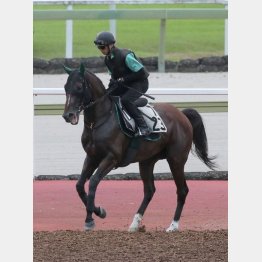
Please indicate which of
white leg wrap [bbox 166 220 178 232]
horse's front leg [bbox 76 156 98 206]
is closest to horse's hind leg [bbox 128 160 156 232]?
white leg wrap [bbox 166 220 178 232]

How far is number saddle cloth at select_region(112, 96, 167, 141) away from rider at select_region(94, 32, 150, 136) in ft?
0.18

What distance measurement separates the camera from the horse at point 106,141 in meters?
9.73

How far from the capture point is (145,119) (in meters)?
10.3

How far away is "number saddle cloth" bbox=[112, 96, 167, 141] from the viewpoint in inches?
401

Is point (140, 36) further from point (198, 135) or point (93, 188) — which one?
point (93, 188)

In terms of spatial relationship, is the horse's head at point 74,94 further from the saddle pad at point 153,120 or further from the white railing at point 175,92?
the white railing at point 175,92

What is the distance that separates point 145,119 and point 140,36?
72.0ft

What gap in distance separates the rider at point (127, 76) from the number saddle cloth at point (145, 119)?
54 millimetres

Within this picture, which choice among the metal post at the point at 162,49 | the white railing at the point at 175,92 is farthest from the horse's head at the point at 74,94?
the metal post at the point at 162,49
